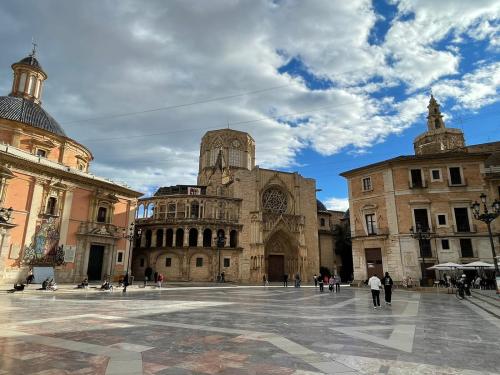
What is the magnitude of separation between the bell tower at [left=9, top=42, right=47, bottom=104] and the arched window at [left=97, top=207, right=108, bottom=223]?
47.1ft

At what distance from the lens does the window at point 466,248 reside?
85.6ft

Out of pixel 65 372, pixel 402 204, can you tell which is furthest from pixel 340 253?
pixel 65 372

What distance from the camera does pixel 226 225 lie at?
4122cm

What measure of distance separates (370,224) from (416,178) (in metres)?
5.82

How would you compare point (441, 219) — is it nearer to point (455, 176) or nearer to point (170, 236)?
point (455, 176)

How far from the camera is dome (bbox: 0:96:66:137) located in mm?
28125

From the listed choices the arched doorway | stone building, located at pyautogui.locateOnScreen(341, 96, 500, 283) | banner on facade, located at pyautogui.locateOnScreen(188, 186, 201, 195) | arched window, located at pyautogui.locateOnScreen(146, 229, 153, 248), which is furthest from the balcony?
stone building, located at pyautogui.locateOnScreen(341, 96, 500, 283)

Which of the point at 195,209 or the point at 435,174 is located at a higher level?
the point at 435,174

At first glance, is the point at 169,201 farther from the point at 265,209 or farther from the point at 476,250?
the point at 476,250

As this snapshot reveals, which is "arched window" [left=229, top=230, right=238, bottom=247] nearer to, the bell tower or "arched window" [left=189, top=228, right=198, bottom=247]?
"arched window" [left=189, top=228, right=198, bottom=247]

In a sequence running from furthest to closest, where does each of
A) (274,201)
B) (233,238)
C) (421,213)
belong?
(274,201) → (233,238) → (421,213)

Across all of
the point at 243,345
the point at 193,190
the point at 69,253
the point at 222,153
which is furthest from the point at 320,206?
the point at 243,345

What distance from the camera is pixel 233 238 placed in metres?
42.4

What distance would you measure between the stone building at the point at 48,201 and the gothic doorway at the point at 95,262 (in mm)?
88
